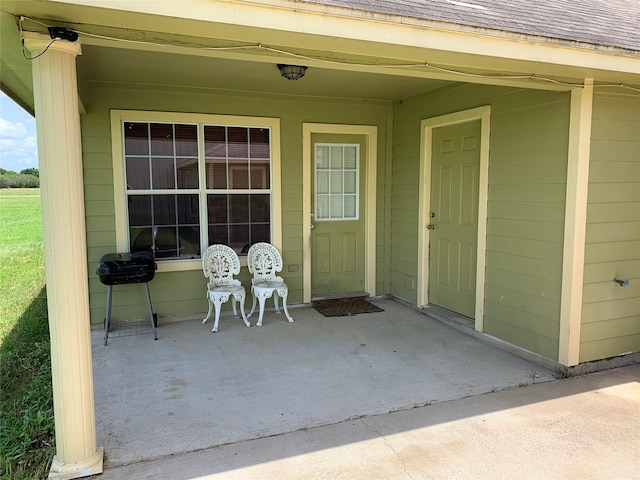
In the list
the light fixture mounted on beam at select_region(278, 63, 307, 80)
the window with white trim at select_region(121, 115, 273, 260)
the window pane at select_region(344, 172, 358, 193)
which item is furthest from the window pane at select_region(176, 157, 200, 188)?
the window pane at select_region(344, 172, 358, 193)

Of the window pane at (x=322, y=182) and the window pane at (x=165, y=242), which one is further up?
the window pane at (x=322, y=182)

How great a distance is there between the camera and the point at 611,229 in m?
3.46

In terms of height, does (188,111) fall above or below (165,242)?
above

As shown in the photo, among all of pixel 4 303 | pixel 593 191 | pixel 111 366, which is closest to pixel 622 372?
pixel 593 191

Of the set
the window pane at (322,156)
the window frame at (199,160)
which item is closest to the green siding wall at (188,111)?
the window frame at (199,160)

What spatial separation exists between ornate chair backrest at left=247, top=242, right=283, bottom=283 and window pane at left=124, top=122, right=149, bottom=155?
148 centimetres

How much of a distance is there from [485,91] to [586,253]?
1.64 metres

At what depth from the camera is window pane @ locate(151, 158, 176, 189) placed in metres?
4.62

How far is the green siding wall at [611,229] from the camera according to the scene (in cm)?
335

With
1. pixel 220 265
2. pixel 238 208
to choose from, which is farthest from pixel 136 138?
pixel 220 265

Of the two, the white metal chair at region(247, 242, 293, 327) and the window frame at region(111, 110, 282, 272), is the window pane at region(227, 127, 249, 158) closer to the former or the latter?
the window frame at region(111, 110, 282, 272)

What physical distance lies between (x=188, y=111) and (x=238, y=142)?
59cm

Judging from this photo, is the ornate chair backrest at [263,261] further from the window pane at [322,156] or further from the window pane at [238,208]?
the window pane at [322,156]

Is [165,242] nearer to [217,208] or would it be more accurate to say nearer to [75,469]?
[217,208]
